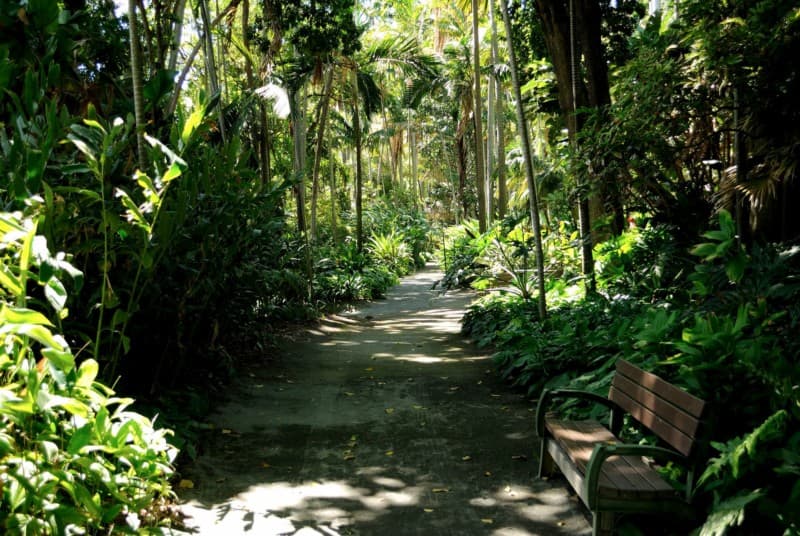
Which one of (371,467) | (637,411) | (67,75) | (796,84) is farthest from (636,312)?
(67,75)

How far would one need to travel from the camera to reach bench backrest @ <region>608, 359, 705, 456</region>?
2.96m

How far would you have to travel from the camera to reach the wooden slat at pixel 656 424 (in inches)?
117

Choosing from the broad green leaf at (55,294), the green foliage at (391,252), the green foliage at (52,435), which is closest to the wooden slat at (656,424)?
the green foliage at (52,435)

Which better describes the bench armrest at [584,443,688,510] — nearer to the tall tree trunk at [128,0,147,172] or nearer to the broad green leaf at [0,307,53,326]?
the broad green leaf at [0,307,53,326]

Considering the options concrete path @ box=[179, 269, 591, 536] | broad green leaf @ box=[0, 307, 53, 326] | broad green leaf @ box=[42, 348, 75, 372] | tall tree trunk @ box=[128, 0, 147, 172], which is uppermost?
tall tree trunk @ box=[128, 0, 147, 172]

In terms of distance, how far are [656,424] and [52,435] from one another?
292 centimetres

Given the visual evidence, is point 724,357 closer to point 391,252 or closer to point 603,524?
point 603,524

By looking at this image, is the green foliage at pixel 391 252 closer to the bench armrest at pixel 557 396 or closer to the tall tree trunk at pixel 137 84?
the tall tree trunk at pixel 137 84

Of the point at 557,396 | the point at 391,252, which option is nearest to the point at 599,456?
the point at 557,396

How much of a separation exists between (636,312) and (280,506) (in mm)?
4118

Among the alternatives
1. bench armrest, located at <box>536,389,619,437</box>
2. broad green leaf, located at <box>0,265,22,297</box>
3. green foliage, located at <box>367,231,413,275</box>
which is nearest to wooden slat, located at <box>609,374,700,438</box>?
bench armrest, located at <box>536,389,619,437</box>

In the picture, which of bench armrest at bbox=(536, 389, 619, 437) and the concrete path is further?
bench armrest at bbox=(536, 389, 619, 437)

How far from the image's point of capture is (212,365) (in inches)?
258

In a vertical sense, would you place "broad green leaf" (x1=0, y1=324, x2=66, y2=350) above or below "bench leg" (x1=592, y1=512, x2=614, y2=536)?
above
